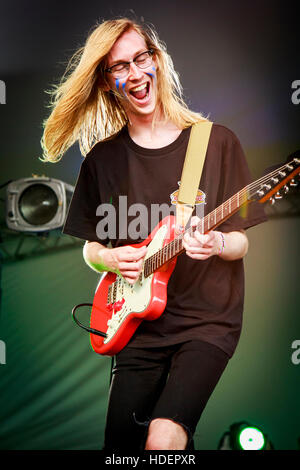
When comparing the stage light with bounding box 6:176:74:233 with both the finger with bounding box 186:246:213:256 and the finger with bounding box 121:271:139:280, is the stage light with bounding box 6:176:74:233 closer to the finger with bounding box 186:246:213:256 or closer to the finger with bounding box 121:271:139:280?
the finger with bounding box 121:271:139:280

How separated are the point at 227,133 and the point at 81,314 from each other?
2.28 metres

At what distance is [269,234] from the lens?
348 cm

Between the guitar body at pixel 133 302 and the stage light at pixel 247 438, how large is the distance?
1.29 m

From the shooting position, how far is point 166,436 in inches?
67.0

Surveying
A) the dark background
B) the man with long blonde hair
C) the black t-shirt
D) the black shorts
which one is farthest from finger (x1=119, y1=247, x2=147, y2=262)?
the dark background

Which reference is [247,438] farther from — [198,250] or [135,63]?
[135,63]

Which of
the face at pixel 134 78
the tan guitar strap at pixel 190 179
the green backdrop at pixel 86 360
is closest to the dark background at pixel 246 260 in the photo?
the green backdrop at pixel 86 360

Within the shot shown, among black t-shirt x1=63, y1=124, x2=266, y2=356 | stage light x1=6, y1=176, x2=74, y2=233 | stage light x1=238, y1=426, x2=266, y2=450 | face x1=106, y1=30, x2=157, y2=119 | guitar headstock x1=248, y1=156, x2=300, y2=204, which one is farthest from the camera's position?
stage light x1=6, y1=176, x2=74, y2=233

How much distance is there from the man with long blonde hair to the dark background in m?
1.10

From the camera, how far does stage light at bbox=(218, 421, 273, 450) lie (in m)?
2.94

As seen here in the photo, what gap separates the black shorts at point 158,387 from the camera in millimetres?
1799

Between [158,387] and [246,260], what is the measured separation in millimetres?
A: 1690
